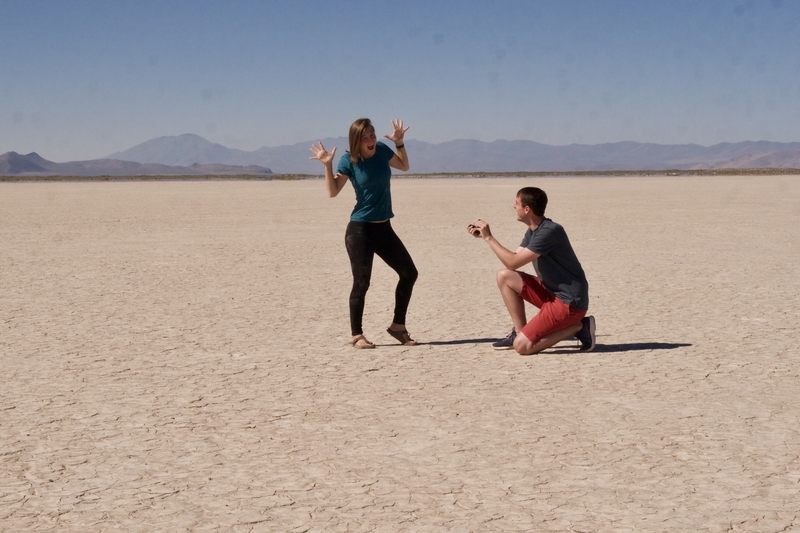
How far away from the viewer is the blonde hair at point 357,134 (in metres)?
6.41

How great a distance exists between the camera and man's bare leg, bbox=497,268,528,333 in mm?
6691

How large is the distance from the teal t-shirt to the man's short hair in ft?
3.10

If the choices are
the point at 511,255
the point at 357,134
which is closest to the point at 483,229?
the point at 511,255

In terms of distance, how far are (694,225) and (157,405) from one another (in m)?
15.4

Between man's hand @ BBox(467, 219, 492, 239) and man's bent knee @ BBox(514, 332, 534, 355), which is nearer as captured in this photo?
man's hand @ BBox(467, 219, 492, 239)

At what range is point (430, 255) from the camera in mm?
13367

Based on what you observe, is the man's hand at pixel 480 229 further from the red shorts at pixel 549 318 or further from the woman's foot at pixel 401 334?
the woman's foot at pixel 401 334

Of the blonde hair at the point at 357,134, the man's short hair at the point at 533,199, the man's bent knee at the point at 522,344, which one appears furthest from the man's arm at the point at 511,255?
the blonde hair at the point at 357,134

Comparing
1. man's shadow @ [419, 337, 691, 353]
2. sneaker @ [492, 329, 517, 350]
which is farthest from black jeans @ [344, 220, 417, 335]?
sneaker @ [492, 329, 517, 350]

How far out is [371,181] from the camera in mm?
6531

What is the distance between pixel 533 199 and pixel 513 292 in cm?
76

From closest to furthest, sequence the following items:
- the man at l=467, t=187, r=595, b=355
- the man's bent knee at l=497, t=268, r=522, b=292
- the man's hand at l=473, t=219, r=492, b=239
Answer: the man's hand at l=473, t=219, r=492, b=239 < the man at l=467, t=187, r=595, b=355 < the man's bent knee at l=497, t=268, r=522, b=292

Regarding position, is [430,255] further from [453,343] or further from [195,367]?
[195,367]

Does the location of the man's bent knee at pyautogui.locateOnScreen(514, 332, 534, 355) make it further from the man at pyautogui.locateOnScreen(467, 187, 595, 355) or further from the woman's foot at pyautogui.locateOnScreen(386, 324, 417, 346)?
the woman's foot at pyautogui.locateOnScreen(386, 324, 417, 346)
